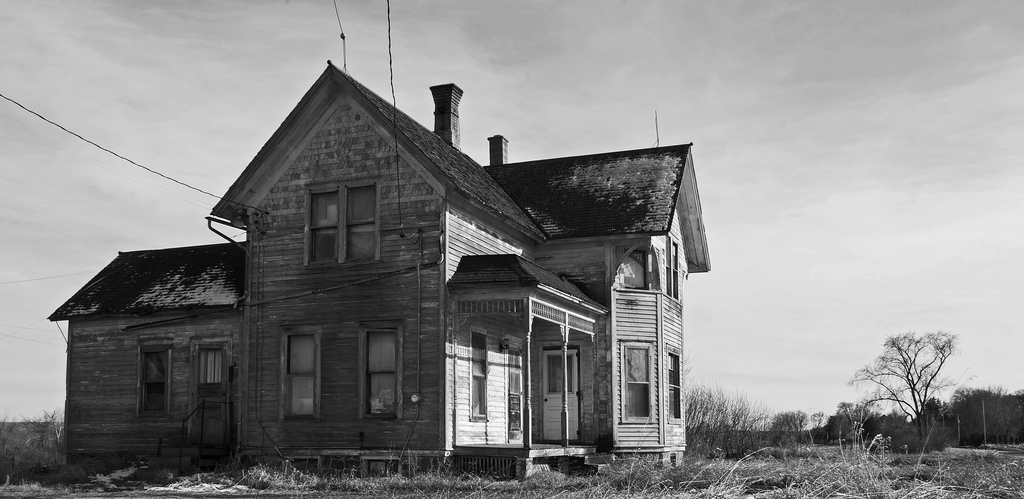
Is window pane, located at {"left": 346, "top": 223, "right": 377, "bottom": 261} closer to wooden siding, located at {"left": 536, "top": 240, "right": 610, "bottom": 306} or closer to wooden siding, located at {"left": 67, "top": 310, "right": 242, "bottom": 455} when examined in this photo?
wooden siding, located at {"left": 67, "top": 310, "right": 242, "bottom": 455}

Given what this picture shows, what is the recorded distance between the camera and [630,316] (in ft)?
78.2

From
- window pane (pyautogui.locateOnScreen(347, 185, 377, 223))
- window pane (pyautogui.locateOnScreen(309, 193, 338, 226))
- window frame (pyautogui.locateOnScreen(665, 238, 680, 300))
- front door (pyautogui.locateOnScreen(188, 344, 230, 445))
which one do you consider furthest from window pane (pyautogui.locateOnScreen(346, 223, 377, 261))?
window frame (pyautogui.locateOnScreen(665, 238, 680, 300))

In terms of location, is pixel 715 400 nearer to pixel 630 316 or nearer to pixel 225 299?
pixel 630 316

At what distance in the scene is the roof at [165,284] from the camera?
887 inches

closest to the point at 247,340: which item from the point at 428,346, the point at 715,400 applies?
the point at 428,346

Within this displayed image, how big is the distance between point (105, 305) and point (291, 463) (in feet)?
22.0

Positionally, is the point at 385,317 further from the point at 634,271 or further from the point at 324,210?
the point at 634,271

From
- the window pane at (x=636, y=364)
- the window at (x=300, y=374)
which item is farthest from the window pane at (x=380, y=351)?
the window pane at (x=636, y=364)

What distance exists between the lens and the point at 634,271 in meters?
24.2

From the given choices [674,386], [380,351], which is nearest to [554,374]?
[674,386]

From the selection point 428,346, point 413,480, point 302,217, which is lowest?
point 413,480

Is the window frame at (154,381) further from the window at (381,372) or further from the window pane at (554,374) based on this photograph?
the window pane at (554,374)

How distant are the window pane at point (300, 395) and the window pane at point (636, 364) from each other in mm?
7329

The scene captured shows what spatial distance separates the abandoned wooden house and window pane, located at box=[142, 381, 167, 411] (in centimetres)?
3
